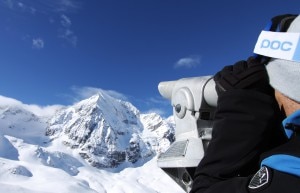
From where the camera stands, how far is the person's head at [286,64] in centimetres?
147

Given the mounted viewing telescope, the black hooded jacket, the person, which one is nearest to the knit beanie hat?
the person

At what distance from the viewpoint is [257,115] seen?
1611 mm

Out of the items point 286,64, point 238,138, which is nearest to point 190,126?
point 238,138

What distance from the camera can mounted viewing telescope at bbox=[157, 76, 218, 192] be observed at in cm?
203

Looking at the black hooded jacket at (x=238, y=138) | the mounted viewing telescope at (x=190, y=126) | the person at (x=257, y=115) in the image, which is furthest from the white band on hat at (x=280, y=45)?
the mounted viewing telescope at (x=190, y=126)

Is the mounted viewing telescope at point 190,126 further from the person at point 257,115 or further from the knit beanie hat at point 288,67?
the knit beanie hat at point 288,67

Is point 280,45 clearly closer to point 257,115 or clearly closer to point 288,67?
point 288,67

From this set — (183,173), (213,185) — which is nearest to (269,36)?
(213,185)

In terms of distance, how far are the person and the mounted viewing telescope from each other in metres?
0.33

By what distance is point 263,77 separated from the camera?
1.65m

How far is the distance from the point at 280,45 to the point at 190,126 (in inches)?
31.7

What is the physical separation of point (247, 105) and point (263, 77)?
0.48 feet

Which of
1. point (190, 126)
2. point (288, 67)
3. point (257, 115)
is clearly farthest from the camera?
point (190, 126)

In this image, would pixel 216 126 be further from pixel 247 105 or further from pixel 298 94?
pixel 298 94
